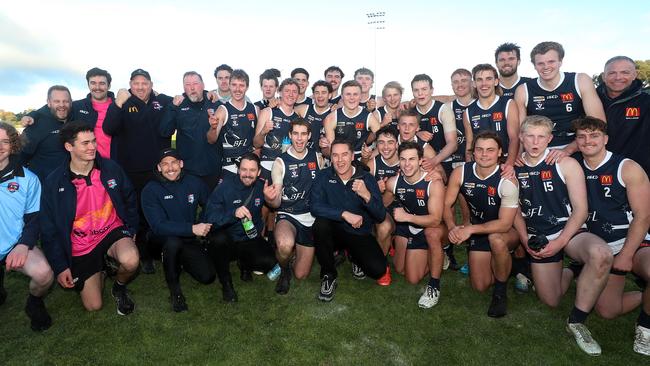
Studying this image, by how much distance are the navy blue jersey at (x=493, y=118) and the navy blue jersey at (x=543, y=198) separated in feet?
3.28

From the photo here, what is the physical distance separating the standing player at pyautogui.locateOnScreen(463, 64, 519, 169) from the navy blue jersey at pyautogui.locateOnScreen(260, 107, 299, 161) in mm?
2724

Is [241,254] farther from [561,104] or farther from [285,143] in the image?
[561,104]

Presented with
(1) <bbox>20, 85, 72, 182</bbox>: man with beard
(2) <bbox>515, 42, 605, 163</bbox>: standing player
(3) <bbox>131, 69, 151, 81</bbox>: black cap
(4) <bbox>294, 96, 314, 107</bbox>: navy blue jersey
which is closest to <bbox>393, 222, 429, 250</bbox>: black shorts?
(2) <bbox>515, 42, 605, 163</bbox>: standing player

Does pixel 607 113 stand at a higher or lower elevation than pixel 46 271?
higher

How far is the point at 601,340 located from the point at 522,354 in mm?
916

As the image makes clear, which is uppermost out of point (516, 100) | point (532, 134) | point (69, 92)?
point (69, 92)

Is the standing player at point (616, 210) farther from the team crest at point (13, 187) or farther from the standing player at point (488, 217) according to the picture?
the team crest at point (13, 187)

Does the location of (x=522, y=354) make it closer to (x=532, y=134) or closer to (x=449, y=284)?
(x=449, y=284)

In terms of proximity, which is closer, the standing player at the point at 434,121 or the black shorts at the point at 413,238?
the black shorts at the point at 413,238

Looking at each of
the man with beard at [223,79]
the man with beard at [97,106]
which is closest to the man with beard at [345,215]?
the man with beard at [223,79]

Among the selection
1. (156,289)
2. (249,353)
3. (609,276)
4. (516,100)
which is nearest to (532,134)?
(516,100)

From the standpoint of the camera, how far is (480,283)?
16.0 ft

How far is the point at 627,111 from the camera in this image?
190 inches

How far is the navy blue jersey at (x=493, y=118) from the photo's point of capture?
538 centimetres
